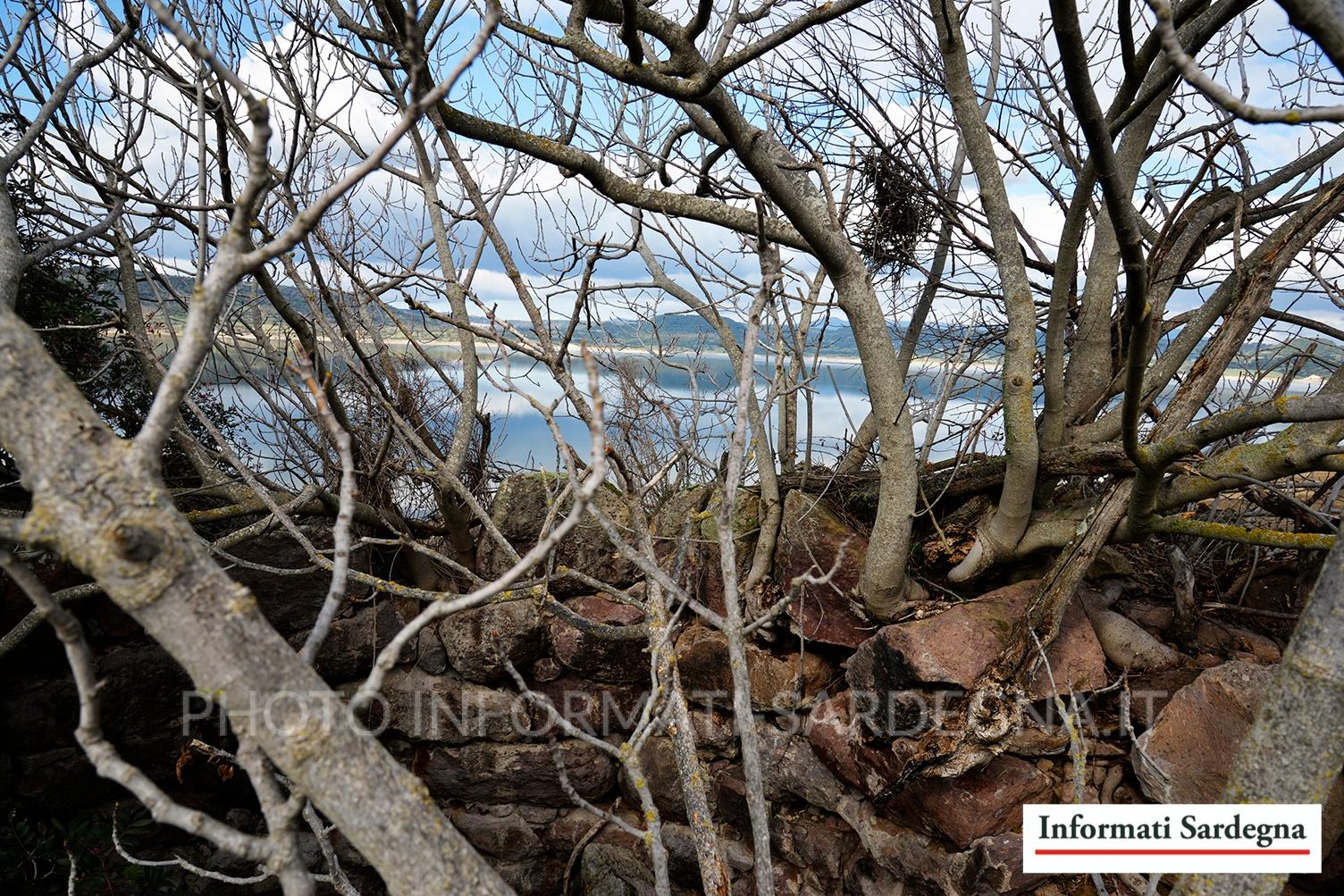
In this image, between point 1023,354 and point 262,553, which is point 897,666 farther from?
point 262,553

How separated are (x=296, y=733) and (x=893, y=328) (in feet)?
14.6

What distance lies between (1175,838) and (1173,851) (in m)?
0.03

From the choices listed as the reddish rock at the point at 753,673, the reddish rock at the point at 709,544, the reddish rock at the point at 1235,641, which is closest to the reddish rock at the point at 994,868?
the reddish rock at the point at 753,673

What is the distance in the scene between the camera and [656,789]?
13.3 ft

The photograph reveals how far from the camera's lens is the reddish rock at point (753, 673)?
3.68 metres

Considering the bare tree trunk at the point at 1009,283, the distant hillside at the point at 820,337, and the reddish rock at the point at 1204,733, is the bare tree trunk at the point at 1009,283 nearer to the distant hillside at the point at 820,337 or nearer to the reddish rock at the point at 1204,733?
the distant hillside at the point at 820,337

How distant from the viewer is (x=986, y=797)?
9.90ft

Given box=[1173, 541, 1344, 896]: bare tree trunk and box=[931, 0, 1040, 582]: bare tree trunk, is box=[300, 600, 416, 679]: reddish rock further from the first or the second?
box=[1173, 541, 1344, 896]: bare tree trunk

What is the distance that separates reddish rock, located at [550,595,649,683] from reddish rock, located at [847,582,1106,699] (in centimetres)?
130

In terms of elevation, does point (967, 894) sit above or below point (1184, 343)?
below

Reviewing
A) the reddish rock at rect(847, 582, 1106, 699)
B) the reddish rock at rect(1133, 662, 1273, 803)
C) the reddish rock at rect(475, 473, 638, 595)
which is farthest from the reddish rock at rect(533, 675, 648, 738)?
the reddish rock at rect(1133, 662, 1273, 803)

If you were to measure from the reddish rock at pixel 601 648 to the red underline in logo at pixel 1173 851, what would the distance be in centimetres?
229

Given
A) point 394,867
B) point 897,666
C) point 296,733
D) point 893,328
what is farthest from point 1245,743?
point 893,328

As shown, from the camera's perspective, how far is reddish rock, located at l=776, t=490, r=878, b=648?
3.62 m
